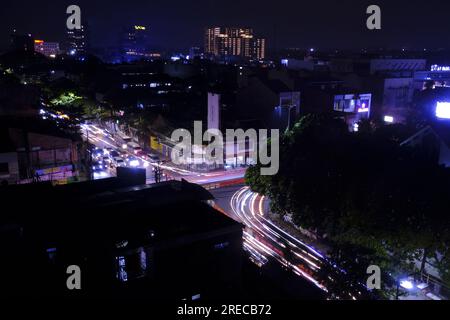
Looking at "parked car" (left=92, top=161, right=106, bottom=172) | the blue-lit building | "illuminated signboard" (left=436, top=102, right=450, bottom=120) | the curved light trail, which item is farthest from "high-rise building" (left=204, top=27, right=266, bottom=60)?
the curved light trail

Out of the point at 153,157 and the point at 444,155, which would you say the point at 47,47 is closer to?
the point at 153,157

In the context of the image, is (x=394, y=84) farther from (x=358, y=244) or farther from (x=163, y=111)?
(x=358, y=244)

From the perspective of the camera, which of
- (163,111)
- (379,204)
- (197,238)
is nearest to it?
(197,238)

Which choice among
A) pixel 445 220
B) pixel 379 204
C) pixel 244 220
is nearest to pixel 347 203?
pixel 379 204

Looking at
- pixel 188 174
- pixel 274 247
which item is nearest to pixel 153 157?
pixel 188 174

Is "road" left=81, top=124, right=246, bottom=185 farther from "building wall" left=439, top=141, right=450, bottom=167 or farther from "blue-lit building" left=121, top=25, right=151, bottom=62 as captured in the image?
"blue-lit building" left=121, top=25, right=151, bottom=62

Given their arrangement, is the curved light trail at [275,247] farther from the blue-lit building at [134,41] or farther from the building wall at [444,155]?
the blue-lit building at [134,41]

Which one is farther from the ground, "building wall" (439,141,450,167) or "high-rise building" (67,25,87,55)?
"high-rise building" (67,25,87,55)
